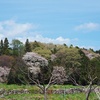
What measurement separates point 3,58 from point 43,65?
622cm

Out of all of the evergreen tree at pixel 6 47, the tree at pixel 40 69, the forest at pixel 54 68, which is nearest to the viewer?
the forest at pixel 54 68

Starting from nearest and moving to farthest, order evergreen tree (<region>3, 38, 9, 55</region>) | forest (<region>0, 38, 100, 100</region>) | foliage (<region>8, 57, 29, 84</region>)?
foliage (<region>8, 57, 29, 84</region>) → forest (<region>0, 38, 100, 100</region>) → evergreen tree (<region>3, 38, 9, 55</region>)

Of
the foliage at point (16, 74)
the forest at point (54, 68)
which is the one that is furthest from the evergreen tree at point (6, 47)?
the foliage at point (16, 74)

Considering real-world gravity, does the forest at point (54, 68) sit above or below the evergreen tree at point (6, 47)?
below

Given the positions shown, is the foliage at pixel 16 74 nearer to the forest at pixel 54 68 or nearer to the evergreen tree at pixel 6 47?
the forest at pixel 54 68

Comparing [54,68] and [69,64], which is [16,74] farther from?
[69,64]

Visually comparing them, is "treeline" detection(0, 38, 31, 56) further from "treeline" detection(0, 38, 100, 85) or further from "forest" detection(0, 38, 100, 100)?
"forest" detection(0, 38, 100, 100)

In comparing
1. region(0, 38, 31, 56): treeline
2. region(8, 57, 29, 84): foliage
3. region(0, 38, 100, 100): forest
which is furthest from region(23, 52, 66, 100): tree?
region(0, 38, 31, 56): treeline

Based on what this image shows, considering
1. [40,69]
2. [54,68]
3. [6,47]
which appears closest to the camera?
[40,69]

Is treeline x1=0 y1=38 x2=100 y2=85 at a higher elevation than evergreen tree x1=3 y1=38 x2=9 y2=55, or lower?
lower

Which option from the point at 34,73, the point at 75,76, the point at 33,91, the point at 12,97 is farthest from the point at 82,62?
the point at 12,97

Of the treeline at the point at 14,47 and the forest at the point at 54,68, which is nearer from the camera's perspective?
the forest at the point at 54,68

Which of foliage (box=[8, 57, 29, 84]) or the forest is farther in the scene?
the forest

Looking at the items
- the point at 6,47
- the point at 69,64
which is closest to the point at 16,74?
the point at 69,64
